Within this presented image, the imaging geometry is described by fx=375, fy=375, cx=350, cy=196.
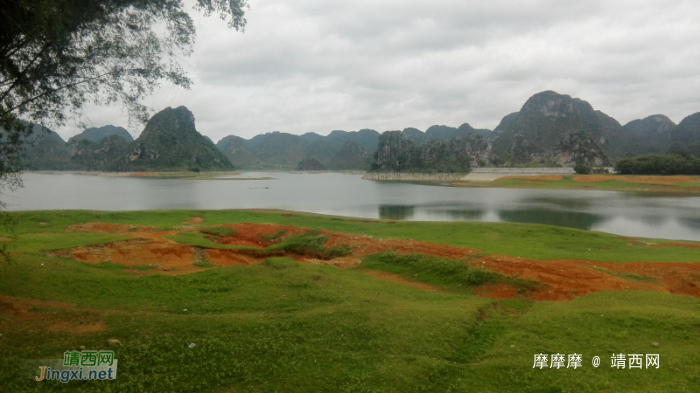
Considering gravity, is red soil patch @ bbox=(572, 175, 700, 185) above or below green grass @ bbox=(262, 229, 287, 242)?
above

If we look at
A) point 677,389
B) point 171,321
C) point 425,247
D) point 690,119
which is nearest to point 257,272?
point 171,321

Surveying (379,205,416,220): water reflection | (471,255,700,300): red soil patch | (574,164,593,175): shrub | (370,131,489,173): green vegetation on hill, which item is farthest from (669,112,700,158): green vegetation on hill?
(471,255,700,300): red soil patch

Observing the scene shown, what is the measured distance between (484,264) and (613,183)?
89062 mm

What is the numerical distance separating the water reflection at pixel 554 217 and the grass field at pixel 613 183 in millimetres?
45611

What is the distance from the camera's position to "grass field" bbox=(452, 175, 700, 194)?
2990 inches

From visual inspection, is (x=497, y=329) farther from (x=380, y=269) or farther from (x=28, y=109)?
(x=28, y=109)

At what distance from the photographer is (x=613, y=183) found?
85438 millimetres

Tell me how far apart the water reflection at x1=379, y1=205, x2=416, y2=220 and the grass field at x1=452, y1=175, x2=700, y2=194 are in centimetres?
5356

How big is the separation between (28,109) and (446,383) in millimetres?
12247

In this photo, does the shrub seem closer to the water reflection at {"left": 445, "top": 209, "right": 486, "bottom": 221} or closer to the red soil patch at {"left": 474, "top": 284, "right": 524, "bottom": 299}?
the water reflection at {"left": 445, "top": 209, "right": 486, "bottom": 221}

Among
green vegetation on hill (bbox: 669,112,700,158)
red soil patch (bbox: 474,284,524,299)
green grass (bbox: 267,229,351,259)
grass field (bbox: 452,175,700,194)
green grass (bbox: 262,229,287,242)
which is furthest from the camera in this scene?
green vegetation on hill (bbox: 669,112,700,158)

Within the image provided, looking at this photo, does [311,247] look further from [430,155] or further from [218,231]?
[430,155]

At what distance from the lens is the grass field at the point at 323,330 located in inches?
258

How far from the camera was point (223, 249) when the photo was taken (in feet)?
65.1
